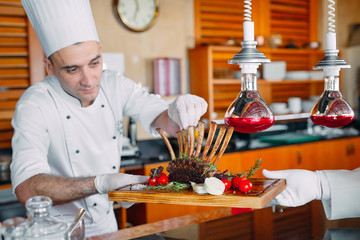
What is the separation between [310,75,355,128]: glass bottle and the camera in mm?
1521

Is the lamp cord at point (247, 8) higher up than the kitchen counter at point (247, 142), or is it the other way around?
the lamp cord at point (247, 8)

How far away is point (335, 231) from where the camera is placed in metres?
1.61

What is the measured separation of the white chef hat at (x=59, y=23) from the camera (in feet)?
6.81

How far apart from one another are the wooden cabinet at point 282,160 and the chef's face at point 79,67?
1537 mm

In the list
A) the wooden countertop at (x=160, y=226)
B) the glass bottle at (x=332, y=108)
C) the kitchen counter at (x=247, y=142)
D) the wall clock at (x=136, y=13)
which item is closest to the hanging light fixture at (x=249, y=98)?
the glass bottle at (x=332, y=108)

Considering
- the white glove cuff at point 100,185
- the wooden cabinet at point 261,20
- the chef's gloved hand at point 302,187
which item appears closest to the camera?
the chef's gloved hand at point 302,187

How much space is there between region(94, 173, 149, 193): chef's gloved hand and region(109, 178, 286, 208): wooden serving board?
Result: 105 millimetres

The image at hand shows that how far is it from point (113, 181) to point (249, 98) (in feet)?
2.89

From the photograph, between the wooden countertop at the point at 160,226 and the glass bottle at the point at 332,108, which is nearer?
the glass bottle at the point at 332,108

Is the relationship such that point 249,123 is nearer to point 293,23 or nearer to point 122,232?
point 122,232

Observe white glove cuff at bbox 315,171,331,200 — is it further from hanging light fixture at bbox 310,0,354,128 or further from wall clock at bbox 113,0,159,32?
wall clock at bbox 113,0,159,32

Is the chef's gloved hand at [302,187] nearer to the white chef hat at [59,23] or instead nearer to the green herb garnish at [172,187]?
the green herb garnish at [172,187]

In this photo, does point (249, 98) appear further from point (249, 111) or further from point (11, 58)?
point (11, 58)

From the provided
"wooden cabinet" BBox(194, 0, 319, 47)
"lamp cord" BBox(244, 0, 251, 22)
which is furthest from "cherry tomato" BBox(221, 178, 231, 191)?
"wooden cabinet" BBox(194, 0, 319, 47)
